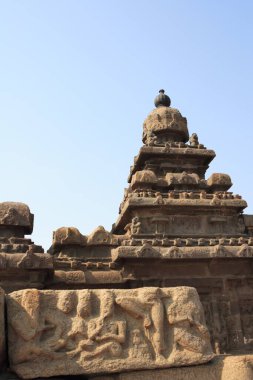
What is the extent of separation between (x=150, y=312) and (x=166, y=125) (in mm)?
12270

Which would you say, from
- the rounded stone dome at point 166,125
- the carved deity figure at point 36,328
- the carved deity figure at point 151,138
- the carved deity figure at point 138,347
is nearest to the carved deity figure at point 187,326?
the carved deity figure at point 138,347

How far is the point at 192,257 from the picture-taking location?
33.8ft

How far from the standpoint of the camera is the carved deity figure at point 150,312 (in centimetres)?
416

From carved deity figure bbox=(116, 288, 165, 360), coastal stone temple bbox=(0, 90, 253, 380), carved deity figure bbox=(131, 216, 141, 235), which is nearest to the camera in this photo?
coastal stone temple bbox=(0, 90, 253, 380)

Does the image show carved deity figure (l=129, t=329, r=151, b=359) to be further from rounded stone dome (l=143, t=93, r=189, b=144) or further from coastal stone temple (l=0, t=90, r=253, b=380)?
rounded stone dome (l=143, t=93, r=189, b=144)

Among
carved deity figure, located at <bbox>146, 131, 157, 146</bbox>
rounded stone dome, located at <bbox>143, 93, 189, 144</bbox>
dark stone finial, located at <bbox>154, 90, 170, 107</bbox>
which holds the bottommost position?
carved deity figure, located at <bbox>146, 131, 157, 146</bbox>

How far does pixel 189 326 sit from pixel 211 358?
365 millimetres

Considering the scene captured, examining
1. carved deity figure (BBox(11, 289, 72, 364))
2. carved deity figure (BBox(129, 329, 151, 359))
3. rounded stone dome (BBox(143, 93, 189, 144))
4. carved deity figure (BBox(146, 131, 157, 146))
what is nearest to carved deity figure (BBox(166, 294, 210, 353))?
carved deity figure (BBox(129, 329, 151, 359))

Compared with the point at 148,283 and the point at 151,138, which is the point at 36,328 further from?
the point at 151,138

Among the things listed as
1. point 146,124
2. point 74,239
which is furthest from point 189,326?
point 146,124

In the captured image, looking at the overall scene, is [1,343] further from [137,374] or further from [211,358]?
[211,358]

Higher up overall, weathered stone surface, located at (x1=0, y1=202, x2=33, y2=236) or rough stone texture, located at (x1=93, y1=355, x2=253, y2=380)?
weathered stone surface, located at (x1=0, y1=202, x2=33, y2=236)

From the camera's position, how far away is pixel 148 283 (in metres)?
10.2

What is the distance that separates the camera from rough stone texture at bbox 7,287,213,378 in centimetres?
→ 388
